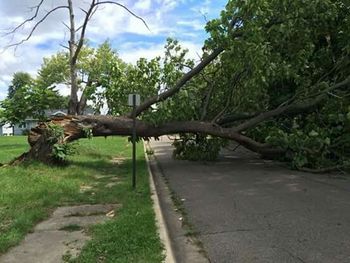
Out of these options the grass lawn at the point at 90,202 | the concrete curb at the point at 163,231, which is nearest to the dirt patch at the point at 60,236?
the grass lawn at the point at 90,202

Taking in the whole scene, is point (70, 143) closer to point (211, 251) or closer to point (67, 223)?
point (67, 223)

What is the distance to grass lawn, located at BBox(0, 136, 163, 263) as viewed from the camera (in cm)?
693

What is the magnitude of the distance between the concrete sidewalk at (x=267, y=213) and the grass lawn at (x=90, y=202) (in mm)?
830

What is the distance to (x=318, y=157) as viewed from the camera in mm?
16578

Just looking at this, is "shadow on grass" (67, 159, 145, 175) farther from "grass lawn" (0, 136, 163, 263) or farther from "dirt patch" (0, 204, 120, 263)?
"dirt patch" (0, 204, 120, 263)

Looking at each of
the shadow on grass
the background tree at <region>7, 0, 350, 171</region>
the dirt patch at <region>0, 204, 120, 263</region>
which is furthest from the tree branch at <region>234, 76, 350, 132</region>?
→ the dirt patch at <region>0, 204, 120, 263</region>

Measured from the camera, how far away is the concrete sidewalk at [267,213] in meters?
6.82

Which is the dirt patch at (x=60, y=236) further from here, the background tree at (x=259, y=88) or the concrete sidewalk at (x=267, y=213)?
the background tree at (x=259, y=88)

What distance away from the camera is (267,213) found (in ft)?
30.8

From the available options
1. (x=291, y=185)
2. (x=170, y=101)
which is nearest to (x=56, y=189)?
(x=291, y=185)

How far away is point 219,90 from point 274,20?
3199 mm

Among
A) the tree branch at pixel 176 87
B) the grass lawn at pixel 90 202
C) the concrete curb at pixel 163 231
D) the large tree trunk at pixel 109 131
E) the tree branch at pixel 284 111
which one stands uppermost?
the tree branch at pixel 176 87

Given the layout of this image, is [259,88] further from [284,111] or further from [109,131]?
[109,131]

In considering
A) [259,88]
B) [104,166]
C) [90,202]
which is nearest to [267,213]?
[90,202]
